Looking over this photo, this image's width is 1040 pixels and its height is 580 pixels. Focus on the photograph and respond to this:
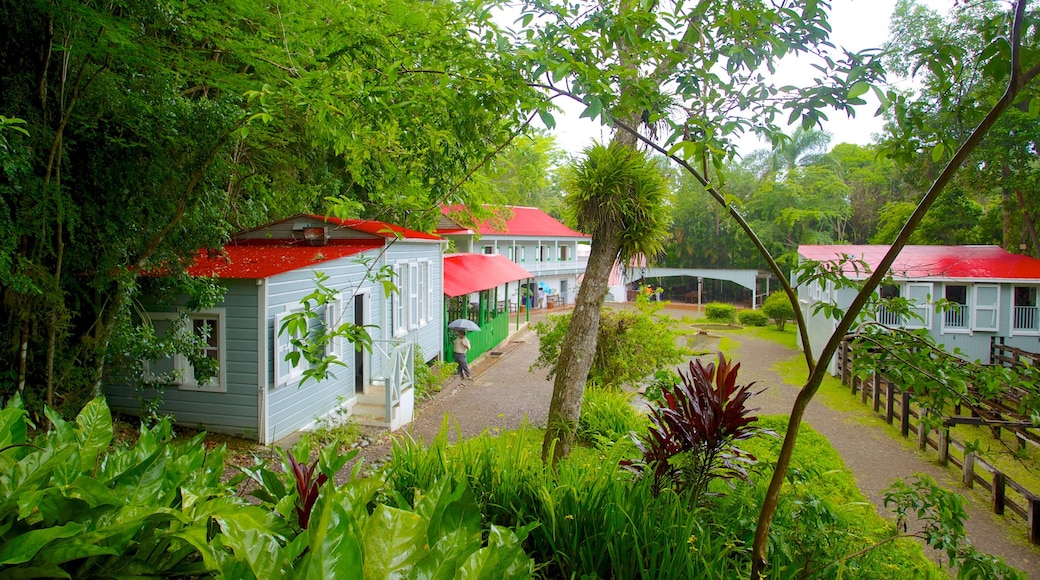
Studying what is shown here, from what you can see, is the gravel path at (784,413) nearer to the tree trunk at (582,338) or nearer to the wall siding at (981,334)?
the tree trunk at (582,338)

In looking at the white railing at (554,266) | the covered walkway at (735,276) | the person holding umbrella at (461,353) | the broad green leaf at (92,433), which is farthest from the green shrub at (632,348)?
the covered walkway at (735,276)

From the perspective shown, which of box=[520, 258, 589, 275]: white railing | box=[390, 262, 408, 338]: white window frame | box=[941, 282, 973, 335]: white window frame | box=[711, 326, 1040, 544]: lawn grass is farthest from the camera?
box=[520, 258, 589, 275]: white railing

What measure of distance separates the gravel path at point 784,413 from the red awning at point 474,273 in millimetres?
2297

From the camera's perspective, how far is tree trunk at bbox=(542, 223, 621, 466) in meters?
6.12

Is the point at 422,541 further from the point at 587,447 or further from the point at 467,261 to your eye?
the point at 467,261

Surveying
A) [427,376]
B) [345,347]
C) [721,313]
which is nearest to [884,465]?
[427,376]

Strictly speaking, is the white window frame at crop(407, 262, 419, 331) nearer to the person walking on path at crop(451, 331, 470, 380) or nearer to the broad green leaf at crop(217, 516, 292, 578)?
the person walking on path at crop(451, 331, 470, 380)

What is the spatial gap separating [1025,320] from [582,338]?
18.9m

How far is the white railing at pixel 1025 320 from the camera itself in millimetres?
17875

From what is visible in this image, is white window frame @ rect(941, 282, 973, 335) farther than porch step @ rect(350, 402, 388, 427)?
Yes

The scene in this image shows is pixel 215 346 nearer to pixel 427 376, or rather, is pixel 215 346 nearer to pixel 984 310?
pixel 427 376

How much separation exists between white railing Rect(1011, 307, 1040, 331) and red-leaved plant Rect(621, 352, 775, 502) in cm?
1977

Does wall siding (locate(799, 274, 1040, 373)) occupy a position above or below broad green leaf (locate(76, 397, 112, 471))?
below

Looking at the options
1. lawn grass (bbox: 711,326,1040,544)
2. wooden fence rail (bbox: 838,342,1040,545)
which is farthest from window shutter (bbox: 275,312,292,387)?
lawn grass (bbox: 711,326,1040,544)
